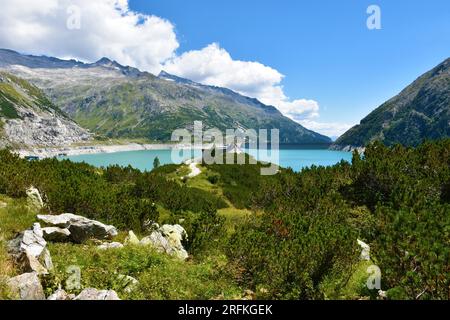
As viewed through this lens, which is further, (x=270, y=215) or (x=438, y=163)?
(x=438, y=163)

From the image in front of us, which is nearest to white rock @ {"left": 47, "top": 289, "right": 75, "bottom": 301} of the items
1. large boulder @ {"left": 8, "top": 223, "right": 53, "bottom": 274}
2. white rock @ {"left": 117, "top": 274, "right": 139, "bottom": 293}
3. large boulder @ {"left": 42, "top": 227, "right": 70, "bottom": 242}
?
large boulder @ {"left": 8, "top": 223, "right": 53, "bottom": 274}

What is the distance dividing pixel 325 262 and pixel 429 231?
280cm

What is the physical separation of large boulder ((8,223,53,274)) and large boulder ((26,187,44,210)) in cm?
633

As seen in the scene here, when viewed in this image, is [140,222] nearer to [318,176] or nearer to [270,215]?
[270,215]

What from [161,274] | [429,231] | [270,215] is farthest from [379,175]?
[161,274]

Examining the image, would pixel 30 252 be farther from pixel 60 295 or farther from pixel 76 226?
pixel 76 226

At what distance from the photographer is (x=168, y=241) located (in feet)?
47.9

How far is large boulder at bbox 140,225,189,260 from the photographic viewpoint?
13664 mm

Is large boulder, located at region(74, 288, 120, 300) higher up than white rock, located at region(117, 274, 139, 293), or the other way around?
large boulder, located at region(74, 288, 120, 300)

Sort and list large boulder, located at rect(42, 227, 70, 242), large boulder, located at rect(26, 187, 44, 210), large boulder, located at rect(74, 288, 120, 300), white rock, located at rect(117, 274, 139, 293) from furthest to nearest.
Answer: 1. large boulder, located at rect(26, 187, 44, 210)
2. large boulder, located at rect(42, 227, 70, 242)
3. white rock, located at rect(117, 274, 139, 293)
4. large boulder, located at rect(74, 288, 120, 300)

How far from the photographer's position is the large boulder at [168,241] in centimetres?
1366

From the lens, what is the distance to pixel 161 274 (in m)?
10.2

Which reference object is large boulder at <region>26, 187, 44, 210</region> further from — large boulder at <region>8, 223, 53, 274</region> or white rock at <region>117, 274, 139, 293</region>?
white rock at <region>117, 274, 139, 293</region>
